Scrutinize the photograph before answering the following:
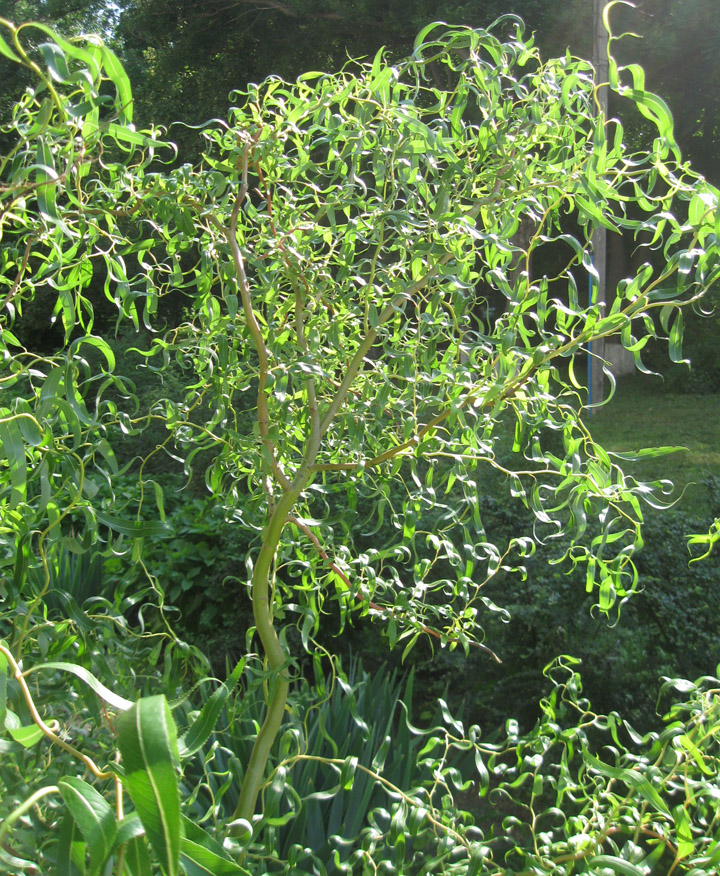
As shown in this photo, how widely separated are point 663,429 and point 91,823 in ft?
25.9

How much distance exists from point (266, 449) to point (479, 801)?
6.22ft

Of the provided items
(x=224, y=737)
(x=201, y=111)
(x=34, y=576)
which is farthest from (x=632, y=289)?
(x=201, y=111)

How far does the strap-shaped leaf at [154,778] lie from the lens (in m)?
0.49

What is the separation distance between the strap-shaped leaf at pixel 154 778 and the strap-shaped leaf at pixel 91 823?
0.09m

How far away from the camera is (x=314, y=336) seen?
1323mm

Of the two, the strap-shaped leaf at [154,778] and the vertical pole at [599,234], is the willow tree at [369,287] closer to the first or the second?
the strap-shaped leaf at [154,778]

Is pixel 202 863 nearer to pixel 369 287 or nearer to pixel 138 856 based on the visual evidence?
pixel 138 856

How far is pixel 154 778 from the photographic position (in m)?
0.49

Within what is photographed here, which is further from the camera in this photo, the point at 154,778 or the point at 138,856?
the point at 138,856

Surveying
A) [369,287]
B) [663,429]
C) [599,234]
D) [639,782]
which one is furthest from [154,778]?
[599,234]

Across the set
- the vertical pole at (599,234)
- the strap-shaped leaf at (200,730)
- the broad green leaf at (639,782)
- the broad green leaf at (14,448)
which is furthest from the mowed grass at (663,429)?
the broad green leaf at (14,448)

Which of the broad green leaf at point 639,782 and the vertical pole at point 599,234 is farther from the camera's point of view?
the vertical pole at point 599,234

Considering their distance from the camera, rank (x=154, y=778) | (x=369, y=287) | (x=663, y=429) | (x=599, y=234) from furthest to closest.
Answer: (x=599, y=234) → (x=663, y=429) → (x=369, y=287) → (x=154, y=778)

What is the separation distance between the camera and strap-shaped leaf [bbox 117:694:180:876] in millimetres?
491
